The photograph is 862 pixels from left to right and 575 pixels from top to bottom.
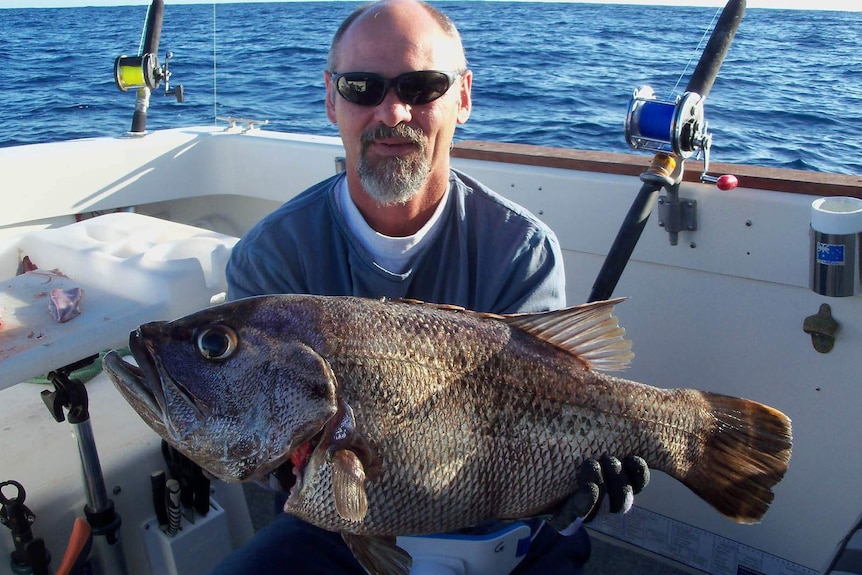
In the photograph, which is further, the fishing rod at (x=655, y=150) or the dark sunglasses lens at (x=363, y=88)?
the fishing rod at (x=655, y=150)

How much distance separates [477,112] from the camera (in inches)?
410

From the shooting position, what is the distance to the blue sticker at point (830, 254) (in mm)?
2602

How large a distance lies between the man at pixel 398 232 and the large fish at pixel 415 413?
0.60m

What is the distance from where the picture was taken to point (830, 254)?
2.62m

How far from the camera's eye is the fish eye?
5.80 ft

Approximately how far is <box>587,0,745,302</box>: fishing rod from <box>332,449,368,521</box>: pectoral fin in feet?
4.83

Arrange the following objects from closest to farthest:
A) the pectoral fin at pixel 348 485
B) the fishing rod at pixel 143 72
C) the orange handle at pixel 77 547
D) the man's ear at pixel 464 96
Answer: the pectoral fin at pixel 348 485 → the orange handle at pixel 77 547 → the man's ear at pixel 464 96 → the fishing rod at pixel 143 72

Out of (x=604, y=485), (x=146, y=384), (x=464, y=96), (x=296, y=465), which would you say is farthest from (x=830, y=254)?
(x=146, y=384)

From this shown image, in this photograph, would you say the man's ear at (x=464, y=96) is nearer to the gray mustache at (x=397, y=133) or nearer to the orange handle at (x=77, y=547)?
the gray mustache at (x=397, y=133)

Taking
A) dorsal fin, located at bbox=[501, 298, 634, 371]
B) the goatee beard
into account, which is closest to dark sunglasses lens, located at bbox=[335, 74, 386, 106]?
the goatee beard

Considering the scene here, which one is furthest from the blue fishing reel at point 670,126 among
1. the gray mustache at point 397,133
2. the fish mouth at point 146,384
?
the fish mouth at point 146,384

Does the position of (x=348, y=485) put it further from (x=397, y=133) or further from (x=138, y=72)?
(x=138, y=72)

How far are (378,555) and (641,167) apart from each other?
2.16 meters

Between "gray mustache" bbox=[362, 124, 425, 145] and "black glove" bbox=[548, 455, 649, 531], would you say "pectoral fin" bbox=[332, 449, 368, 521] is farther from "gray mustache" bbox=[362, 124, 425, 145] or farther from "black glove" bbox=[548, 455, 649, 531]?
"gray mustache" bbox=[362, 124, 425, 145]
